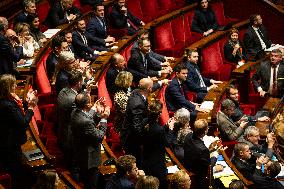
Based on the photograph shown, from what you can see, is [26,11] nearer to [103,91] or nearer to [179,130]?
[103,91]

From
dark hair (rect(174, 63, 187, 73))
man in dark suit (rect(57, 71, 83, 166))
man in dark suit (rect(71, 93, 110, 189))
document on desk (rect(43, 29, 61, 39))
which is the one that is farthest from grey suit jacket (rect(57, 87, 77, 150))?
document on desk (rect(43, 29, 61, 39))

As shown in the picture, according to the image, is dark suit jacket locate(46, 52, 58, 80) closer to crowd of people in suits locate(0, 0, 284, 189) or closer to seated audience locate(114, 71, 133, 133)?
crowd of people in suits locate(0, 0, 284, 189)

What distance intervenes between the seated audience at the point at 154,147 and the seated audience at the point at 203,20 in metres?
2.18

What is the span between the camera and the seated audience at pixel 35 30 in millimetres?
4090

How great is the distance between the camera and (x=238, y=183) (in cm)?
275

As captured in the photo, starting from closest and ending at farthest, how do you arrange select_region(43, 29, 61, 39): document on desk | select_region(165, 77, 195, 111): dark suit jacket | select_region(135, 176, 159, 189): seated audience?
1. select_region(135, 176, 159, 189): seated audience
2. select_region(165, 77, 195, 111): dark suit jacket
3. select_region(43, 29, 61, 39): document on desk

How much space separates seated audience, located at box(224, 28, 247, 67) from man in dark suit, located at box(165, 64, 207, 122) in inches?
31.2

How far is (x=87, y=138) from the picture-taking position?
272 centimetres

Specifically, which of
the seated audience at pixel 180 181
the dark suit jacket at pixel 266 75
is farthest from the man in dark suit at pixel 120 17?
the seated audience at pixel 180 181

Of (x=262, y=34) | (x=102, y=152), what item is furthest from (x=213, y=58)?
(x=102, y=152)

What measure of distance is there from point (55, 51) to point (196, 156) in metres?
1.10

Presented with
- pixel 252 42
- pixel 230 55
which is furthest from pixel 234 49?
pixel 252 42

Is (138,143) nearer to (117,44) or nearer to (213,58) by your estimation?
(117,44)

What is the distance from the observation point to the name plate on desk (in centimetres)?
288
